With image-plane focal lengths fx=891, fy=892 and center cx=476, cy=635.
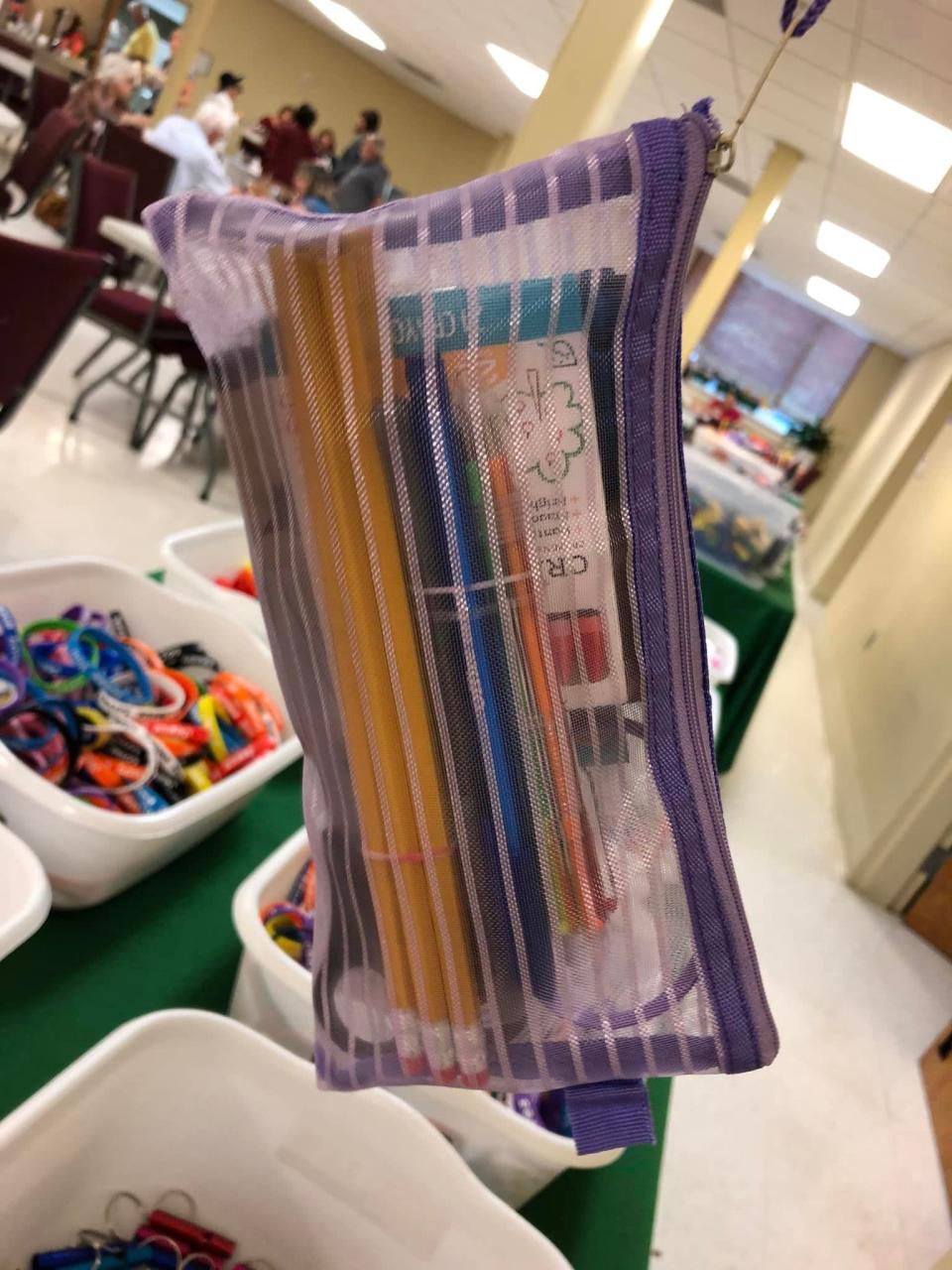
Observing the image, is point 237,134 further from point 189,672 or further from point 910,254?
point 189,672

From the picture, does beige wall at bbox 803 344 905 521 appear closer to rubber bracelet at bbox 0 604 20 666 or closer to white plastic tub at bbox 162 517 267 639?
white plastic tub at bbox 162 517 267 639

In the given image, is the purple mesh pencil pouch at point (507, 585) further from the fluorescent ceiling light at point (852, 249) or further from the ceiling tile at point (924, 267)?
the fluorescent ceiling light at point (852, 249)

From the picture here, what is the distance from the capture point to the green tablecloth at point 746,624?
312 centimetres

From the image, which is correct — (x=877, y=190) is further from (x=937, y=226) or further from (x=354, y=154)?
(x=354, y=154)

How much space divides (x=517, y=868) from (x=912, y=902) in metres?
3.05

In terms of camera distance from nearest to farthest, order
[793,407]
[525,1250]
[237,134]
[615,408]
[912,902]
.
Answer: [615,408] → [525,1250] → [912,902] → [237,134] → [793,407]

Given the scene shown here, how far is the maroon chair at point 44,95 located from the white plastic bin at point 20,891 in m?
5.93

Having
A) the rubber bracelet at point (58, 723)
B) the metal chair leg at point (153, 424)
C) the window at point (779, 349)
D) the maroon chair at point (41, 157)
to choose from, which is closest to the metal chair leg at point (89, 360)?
the metal chair leg at point (153, 424)

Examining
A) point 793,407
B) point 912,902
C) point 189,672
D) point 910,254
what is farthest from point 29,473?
point 793,407

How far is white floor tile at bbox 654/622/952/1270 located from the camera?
5.30ft

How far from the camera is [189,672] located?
148cm

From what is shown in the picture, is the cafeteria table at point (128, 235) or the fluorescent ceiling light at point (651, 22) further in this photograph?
the cafeteria table at point (128, 235)

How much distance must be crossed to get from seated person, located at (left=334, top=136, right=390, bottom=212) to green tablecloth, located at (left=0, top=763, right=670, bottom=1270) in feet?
15.6

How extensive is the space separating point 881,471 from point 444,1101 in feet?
24.8
